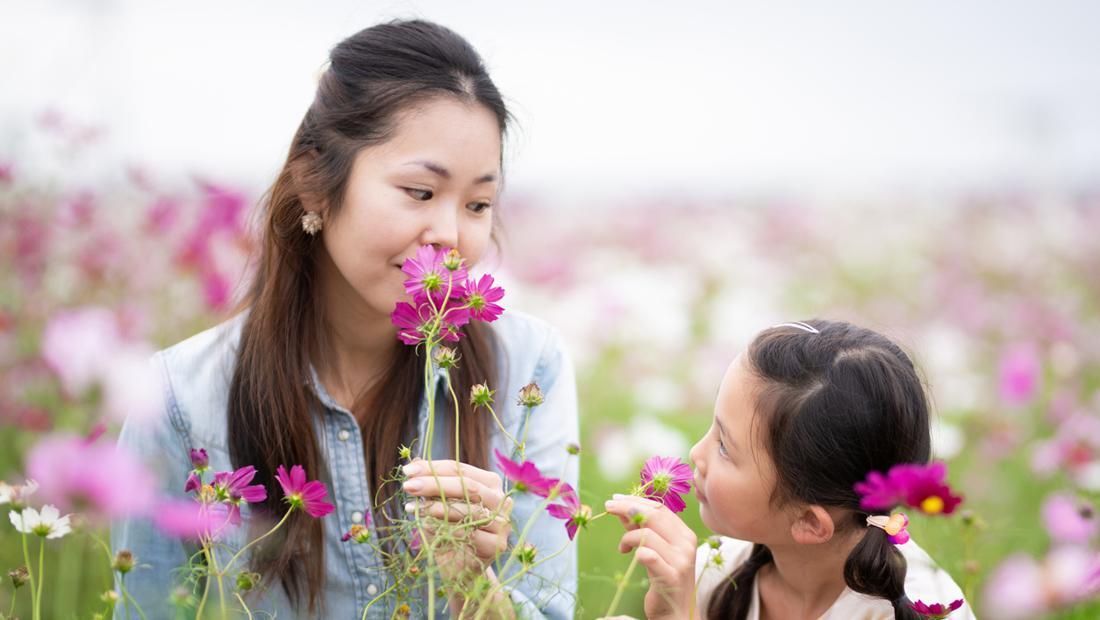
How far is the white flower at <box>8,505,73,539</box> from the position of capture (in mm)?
880

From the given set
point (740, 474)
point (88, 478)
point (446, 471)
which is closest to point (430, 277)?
point (446, 471)

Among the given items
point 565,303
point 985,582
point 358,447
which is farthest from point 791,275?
point 358,447

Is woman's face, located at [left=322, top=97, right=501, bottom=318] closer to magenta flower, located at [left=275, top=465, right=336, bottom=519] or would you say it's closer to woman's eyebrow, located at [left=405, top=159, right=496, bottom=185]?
woman's eyebrow, located at [left=405, top=159, right=496, bottom=185]

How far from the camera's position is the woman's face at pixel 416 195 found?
1231 millimetres

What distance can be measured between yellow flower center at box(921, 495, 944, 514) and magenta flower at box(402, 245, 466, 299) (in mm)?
418

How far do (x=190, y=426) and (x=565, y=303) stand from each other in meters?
1.69

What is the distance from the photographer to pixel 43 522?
2.92ft

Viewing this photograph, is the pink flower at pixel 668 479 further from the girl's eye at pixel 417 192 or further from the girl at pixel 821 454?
the girl's eye at pixel 417 192

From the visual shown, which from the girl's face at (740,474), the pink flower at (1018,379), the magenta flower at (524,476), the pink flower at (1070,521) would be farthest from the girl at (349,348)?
the pink flower at (1018,379)

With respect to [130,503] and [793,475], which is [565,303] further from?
[130,503]

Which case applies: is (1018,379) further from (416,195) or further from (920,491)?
(920,491)

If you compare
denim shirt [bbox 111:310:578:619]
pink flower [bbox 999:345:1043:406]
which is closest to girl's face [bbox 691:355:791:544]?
denim shirt [bbox 111:310:578:619]

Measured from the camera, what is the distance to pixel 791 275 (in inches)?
155

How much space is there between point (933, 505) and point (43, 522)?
2.39 feet
